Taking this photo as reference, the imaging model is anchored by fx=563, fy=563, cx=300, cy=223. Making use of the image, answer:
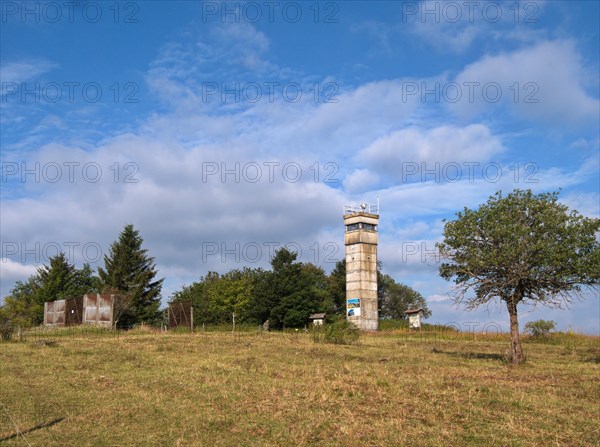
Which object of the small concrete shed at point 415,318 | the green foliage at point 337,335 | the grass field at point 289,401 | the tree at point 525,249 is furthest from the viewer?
the small concrete shed at point 415,318

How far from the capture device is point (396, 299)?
370 ft

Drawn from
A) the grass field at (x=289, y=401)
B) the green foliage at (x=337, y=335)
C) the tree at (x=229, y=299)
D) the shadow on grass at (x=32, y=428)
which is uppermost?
the tree at (x=229, y=299)

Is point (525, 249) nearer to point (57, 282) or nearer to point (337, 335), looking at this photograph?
point (337, 335)

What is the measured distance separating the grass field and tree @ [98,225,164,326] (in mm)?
46283

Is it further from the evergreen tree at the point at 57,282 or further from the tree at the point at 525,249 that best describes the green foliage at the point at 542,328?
the evergreen tree at the point at 57,282

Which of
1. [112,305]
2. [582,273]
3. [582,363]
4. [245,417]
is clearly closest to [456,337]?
[582,363]

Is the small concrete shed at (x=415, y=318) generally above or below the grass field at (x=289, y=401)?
above

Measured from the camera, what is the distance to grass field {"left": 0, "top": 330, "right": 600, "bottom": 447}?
11023 mm

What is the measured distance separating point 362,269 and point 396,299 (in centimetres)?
4560

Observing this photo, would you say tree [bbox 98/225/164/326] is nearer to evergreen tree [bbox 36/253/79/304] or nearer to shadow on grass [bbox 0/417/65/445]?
evergreen tree [bbox 36/253/79/304]

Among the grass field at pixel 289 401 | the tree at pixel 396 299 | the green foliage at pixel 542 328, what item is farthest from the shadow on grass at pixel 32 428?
the tree at pixel 396 299

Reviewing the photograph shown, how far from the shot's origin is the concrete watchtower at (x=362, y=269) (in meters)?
68.9

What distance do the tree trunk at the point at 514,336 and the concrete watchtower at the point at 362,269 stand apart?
43.8m

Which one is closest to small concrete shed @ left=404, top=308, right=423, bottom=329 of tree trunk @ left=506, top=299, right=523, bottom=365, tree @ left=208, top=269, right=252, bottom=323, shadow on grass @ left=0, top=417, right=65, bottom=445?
tree @ left=208, top=269, right=252, bottom=323
